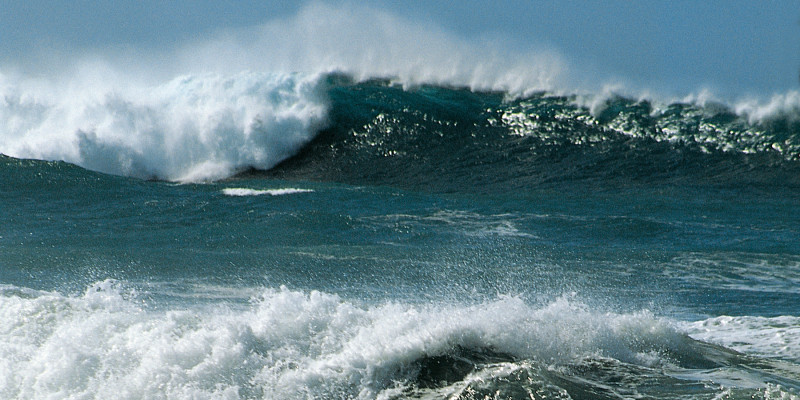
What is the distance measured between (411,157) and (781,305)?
1058cm

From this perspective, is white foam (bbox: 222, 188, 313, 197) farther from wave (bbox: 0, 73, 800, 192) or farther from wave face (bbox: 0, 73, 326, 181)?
wave face (bbox: 0, 73, 326, 181)

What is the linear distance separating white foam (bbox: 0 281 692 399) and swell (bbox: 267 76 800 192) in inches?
404

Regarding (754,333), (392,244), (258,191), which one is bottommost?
(754,333)

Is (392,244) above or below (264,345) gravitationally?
above

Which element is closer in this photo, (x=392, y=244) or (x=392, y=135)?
(x=392, y=244)

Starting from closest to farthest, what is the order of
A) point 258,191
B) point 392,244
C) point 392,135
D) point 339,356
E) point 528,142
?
point 339,356 → point 392,244 → point 258,191 → point 528,142 → point 392,135

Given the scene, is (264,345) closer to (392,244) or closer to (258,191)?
(392,244)

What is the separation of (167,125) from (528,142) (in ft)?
28.1

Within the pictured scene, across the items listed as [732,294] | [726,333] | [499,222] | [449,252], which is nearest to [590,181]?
[499,222]

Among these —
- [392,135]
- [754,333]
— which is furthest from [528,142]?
[754,333]

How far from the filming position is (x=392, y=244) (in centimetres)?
1111

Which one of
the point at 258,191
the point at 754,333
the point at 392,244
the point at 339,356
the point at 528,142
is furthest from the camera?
the point at 528,142

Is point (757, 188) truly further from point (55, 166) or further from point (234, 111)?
point (55, 166)

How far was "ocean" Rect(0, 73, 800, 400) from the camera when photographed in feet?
16.6
